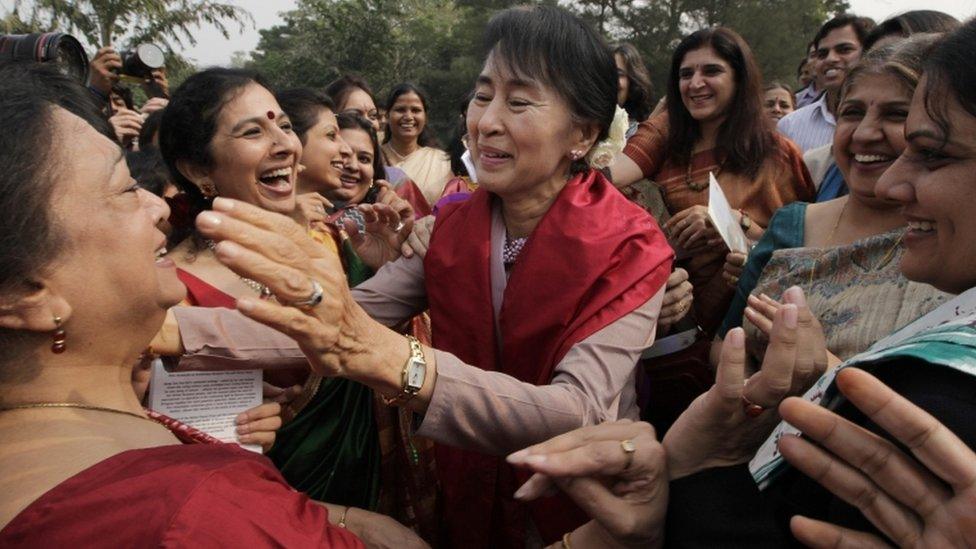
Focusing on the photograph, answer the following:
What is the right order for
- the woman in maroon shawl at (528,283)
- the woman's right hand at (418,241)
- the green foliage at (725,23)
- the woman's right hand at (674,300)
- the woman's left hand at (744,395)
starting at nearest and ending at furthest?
the woman's left hand at (744,395) < the woman in maroon shawl at (528,283) < the woman's right hand at (674,300) < the woman's right hand at (418,241) < the green foliage at (725,23)

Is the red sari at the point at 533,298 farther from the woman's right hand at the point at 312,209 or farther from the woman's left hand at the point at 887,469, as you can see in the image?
the woman's left hand at the point at 887,469

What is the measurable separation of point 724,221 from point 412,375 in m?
1.28

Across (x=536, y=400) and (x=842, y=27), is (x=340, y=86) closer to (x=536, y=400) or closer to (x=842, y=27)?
(x=842, y=27)

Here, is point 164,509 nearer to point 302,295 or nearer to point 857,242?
point 302,295

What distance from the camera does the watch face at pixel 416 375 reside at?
147 centimetres

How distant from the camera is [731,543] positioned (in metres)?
1.27

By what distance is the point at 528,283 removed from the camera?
1912 mm

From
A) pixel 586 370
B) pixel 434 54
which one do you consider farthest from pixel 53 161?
pixel 434 54

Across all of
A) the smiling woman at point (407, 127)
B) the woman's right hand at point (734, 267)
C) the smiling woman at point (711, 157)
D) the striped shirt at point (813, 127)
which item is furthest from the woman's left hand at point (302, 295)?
the smiling woman at point (407, 127)

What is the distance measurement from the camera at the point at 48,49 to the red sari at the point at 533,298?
135 centimetres

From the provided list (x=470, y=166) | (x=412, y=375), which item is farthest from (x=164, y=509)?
(x=470, y=166)

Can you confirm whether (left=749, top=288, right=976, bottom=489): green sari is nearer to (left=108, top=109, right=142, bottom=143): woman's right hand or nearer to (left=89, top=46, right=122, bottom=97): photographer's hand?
(left=108, top=109, right=142, bottom=143): woman's right hand

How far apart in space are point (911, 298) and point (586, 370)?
78cm

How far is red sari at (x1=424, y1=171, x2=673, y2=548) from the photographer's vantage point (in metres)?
1.85
